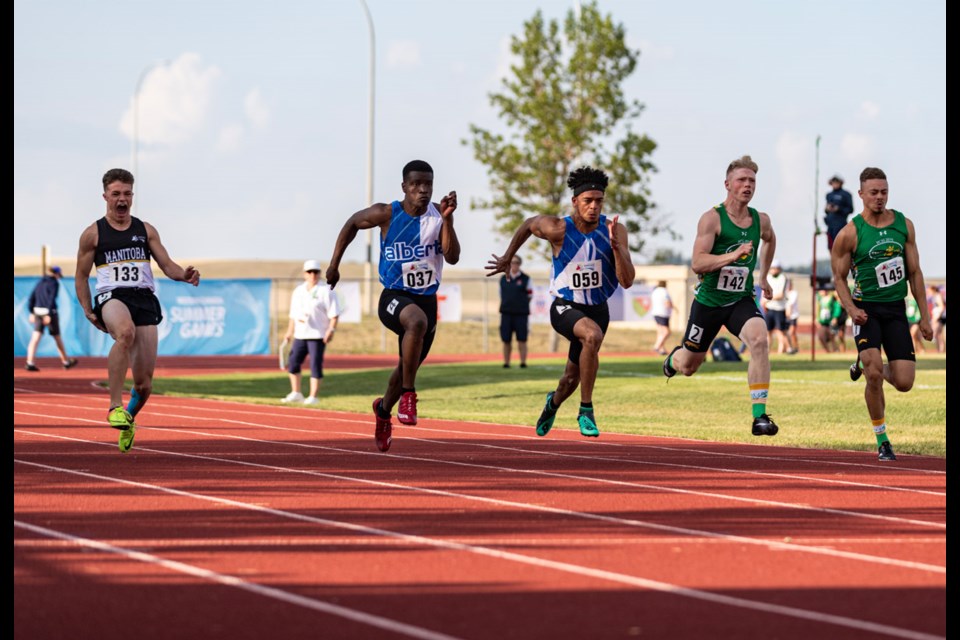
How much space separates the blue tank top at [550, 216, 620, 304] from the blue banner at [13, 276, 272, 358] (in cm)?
2541

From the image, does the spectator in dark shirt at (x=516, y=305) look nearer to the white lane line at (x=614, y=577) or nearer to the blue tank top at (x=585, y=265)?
the blue tank top at (x=585, y=265)

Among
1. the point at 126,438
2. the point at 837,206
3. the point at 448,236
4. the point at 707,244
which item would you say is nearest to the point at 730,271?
the point at 707,244

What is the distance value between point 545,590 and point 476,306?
89.5m

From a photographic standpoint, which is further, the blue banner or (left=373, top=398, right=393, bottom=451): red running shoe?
the blue banner

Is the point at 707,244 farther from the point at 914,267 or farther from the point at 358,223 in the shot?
the point at 358,223

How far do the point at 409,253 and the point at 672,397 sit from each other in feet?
33.7

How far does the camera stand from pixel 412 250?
1202 cm

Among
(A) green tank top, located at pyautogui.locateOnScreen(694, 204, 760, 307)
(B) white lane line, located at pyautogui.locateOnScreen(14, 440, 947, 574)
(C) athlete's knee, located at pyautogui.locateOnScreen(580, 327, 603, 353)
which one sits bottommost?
(B) white lane line, located at pyautogui.locateOnScreen(14, 440, 947, 574)

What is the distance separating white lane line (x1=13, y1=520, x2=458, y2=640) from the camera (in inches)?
223

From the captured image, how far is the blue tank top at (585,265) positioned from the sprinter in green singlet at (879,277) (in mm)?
1787

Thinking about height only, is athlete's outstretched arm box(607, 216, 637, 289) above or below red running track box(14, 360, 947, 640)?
above

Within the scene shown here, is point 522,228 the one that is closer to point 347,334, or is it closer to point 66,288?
point 66,288

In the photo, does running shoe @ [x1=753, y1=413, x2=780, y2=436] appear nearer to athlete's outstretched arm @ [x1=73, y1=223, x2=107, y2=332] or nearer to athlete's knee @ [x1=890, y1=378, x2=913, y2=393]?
athlete's knee @ [x1=890, y1=378, x2=913, y2=393]

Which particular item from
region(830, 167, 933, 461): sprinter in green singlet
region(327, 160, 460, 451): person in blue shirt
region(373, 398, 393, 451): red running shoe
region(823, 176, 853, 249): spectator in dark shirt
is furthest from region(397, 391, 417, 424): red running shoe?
region(823, 176, 853, 249): spectator in dark shirt
